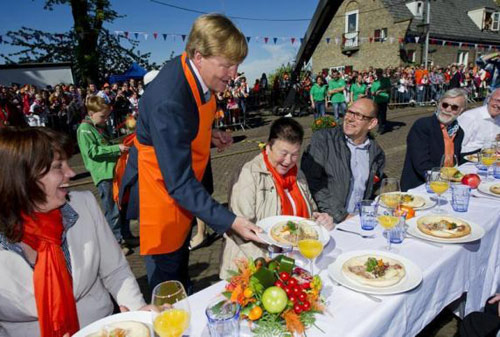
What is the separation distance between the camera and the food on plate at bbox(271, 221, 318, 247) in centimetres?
212

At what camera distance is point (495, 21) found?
112 feet

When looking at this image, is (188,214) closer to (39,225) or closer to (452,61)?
(39,225)

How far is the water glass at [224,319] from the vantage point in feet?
4.43

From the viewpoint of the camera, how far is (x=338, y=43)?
3191 cm

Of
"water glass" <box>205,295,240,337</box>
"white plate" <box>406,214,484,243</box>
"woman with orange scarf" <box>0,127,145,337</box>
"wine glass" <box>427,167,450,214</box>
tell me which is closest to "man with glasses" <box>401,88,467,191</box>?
"wine glass" <box>427,167,450,214</box>

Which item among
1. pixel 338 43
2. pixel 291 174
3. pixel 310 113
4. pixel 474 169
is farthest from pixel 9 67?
pixel 338 43

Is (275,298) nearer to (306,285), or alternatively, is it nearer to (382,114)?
(306,285)

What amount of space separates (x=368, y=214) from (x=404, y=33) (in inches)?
1142

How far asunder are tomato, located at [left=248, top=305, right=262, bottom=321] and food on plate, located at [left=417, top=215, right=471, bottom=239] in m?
1.43

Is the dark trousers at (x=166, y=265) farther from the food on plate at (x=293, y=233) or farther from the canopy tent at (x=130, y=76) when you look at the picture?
the canopy tent at (x=130, y=76)

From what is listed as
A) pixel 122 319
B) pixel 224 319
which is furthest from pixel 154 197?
pixel 224 319

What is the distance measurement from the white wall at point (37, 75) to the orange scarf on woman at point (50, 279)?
55.8ft

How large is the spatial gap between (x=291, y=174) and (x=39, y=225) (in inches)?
77.8

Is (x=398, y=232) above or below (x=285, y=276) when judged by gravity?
below
